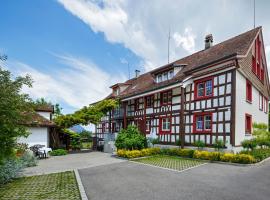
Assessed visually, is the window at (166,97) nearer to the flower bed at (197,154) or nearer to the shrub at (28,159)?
the flower bed at (197,154)

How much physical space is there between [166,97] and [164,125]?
251cm

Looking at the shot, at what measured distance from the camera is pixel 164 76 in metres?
21.8

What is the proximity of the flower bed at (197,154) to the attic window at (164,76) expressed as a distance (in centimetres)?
691

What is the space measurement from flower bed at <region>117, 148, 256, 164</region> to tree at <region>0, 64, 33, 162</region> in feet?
32.5

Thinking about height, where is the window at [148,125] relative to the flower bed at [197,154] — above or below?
above

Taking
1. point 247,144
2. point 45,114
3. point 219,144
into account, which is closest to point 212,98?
point 219,144

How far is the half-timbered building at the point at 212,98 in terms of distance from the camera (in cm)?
1525

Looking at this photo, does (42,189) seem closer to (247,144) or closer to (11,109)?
(11,109)

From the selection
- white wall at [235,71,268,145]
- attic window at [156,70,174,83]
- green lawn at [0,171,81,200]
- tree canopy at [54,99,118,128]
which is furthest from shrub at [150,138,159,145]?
green lawn at [0,171,81,200]

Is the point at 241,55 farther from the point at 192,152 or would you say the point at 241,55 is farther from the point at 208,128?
the point at 192,152

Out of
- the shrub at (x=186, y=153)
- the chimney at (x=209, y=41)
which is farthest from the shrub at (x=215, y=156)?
the chimney at (x=209, y=41)

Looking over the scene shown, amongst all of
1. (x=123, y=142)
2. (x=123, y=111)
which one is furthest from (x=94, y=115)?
(x=123, y=142)

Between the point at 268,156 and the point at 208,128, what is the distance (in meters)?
4.43

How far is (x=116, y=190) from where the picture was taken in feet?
25.7
